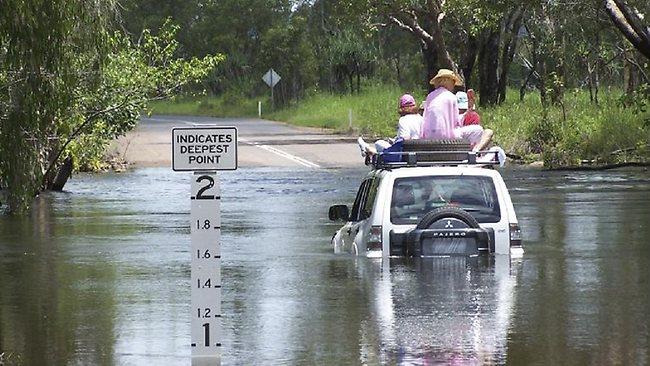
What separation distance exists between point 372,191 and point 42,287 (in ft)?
11.1

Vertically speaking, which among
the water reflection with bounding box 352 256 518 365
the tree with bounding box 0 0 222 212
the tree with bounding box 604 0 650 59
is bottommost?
the water reflection with bounding box 352 256 518 365

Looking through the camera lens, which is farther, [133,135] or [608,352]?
[133,135]

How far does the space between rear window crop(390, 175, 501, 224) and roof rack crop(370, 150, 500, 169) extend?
6.4 inches

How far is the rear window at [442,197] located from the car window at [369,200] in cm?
29

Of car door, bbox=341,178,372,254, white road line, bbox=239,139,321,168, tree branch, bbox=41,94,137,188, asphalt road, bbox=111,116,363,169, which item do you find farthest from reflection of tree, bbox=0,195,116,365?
white road line, bbox=239,139,321,168

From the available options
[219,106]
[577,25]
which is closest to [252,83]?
[219,106]

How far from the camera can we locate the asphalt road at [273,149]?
133 ft

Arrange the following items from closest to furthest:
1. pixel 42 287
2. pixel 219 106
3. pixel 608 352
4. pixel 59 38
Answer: pixel 608 352, pixel 59 38, pixel 42 287, pixel 219 106

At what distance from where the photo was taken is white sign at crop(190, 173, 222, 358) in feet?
33.2

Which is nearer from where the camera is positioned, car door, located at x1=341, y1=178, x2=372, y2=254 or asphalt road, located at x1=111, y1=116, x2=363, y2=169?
car door, located at x1=341, y1=178, x2=372, y2=254

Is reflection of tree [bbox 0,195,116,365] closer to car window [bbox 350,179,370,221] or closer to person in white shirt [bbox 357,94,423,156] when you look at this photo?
car window [bbox 350,179,370,221]

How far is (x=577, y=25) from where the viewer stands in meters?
42.6

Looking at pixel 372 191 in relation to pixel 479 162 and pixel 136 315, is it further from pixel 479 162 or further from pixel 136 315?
pixel 136 315

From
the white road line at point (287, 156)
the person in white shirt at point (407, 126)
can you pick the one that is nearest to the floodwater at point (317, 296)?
the person in white shirt at point (407, 126)
